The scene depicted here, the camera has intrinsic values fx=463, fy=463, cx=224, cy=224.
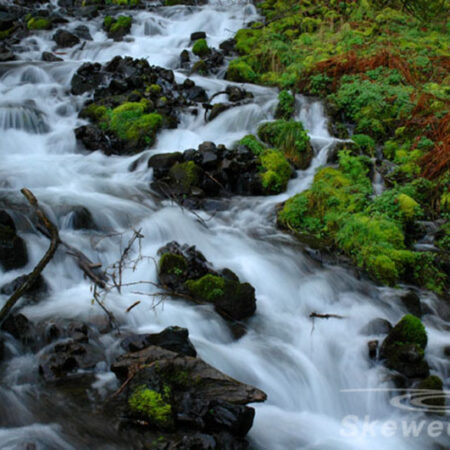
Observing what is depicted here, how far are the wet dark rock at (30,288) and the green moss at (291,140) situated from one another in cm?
571

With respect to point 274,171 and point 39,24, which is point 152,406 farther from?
point 39,24

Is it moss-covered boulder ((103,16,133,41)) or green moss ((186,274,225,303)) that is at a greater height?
moss-covered boulder ((103,16,133,41))

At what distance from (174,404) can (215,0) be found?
70.2 feet

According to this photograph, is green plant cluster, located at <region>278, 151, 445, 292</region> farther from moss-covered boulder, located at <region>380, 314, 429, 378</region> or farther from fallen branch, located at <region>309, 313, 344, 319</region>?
moss-covered boulder, located at <region>380, 314, 429, 378</region>

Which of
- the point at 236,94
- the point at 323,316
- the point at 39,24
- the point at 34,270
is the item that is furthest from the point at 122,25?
the point at 323,316

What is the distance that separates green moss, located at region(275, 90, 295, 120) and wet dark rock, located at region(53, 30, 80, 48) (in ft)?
29.3

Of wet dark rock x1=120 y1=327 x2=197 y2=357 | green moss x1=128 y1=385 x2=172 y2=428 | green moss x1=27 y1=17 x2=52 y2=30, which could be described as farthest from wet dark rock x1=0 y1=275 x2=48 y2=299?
green moss x1=27 y1=17 x2=52 y2=30

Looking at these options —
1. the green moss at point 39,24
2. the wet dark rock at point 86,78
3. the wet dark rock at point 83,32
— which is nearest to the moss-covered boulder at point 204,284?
the wet dark rock at point 86,78

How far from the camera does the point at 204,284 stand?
5828 millimetres

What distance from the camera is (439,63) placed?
1218cm

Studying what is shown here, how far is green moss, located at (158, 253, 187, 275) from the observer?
6.06m

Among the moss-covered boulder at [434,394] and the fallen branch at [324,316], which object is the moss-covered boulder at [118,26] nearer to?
the fallen branch at [324,316]

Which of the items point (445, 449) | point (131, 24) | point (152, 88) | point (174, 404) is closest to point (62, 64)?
point (152, 88)

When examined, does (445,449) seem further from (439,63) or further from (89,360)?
(439,63)
